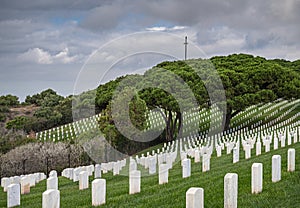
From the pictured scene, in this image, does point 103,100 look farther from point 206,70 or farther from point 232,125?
point 232,125

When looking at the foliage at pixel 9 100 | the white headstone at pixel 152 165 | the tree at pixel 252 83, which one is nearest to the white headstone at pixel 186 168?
the white headstone at pixel 152 165

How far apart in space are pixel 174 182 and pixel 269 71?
1315 inches

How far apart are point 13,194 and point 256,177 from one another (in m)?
3.99

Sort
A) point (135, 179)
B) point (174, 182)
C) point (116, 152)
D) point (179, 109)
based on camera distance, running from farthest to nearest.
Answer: point (179, 109) → point (116, 152) → point (174, 182) → point (135, 179)

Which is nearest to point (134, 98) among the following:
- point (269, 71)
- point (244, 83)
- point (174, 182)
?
point (244, 83)

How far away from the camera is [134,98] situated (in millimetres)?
31484

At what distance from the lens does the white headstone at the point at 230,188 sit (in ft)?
23.7

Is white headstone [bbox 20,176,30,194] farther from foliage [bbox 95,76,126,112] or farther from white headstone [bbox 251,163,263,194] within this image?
foliage [bbox 95,76,126,112]

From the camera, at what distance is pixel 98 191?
7.90 metres

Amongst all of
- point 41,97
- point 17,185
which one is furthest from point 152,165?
point 41,97

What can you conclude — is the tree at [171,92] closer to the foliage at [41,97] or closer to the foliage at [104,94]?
the foliage at [104,94]

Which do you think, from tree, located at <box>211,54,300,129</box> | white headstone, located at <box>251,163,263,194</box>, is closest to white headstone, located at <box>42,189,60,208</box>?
white headstone, located at <box>251,163,263,194</box>

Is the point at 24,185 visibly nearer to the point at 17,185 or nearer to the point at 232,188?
the point at 17,185

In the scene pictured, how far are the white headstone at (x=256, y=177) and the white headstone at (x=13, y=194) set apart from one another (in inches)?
151
